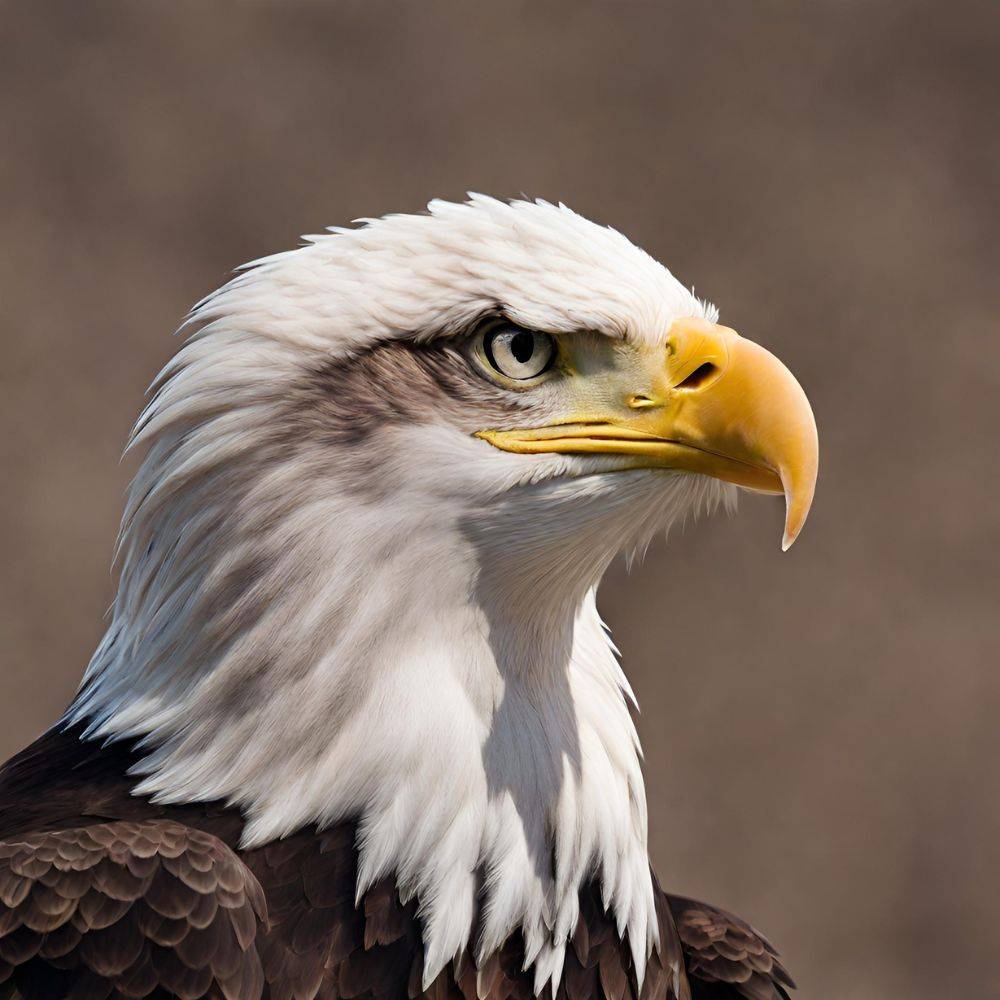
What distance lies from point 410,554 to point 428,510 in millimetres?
48

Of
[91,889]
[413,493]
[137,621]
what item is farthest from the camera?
[137,621]

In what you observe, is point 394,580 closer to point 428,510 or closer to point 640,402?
point 428,510

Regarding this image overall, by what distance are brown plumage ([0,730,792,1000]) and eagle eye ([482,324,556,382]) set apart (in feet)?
1.60

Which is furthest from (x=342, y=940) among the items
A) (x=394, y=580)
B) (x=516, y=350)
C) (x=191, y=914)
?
(x=516, y=350)

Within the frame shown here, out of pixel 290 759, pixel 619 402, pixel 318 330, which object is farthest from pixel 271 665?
pixel 619 402

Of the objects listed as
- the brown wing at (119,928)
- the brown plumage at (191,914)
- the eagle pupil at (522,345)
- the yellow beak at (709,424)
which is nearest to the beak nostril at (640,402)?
the yellow beak at (709,424)

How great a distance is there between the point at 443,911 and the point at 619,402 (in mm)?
541

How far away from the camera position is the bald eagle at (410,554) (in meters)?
1.47

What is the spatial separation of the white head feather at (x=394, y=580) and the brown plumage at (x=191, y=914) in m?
0.03

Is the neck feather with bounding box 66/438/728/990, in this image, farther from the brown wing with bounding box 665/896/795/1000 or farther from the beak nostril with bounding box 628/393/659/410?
the brown wing with bounding box 665/896/795/1000

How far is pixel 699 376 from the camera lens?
1505mm

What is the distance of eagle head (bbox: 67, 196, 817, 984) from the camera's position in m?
1.47

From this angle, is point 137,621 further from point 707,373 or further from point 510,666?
point 707,373

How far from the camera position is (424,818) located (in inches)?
A: 58.4
